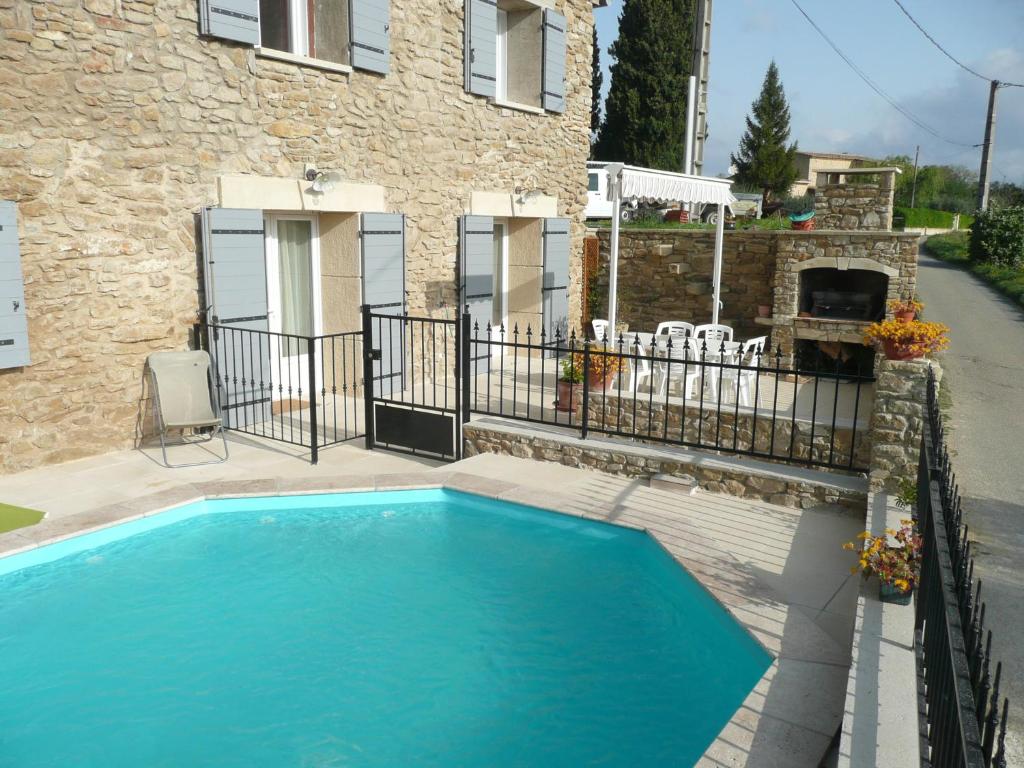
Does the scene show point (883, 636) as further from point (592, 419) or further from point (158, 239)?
point (158, 239)

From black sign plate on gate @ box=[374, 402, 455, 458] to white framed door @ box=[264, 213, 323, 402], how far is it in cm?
130

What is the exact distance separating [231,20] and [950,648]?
22.1 ft

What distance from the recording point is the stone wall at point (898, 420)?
5105mm

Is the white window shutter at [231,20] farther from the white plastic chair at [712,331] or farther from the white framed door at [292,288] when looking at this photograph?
the white plastic chair at [712,331]

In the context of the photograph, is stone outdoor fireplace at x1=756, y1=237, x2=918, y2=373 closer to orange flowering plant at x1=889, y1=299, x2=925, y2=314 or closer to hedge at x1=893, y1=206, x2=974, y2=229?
orange flowering plant at x1=889, y1=299, x2=925, y2=314

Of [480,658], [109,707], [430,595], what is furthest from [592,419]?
[109,707]

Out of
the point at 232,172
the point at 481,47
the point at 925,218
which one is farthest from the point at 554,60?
the point at 925,218

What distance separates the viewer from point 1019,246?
804 inches

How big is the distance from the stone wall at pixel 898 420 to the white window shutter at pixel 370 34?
5.48 meters

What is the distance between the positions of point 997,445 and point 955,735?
618cm

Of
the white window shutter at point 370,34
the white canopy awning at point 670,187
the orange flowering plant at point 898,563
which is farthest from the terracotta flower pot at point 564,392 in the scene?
the orange flowering plant at point 898,563

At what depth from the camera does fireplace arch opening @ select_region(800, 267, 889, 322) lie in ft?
36.9

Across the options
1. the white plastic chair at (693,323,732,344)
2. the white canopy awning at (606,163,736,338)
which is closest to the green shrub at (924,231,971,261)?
the white canopy awning at (606,163,736,338)

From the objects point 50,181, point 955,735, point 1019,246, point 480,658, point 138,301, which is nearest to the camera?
point 955,735
